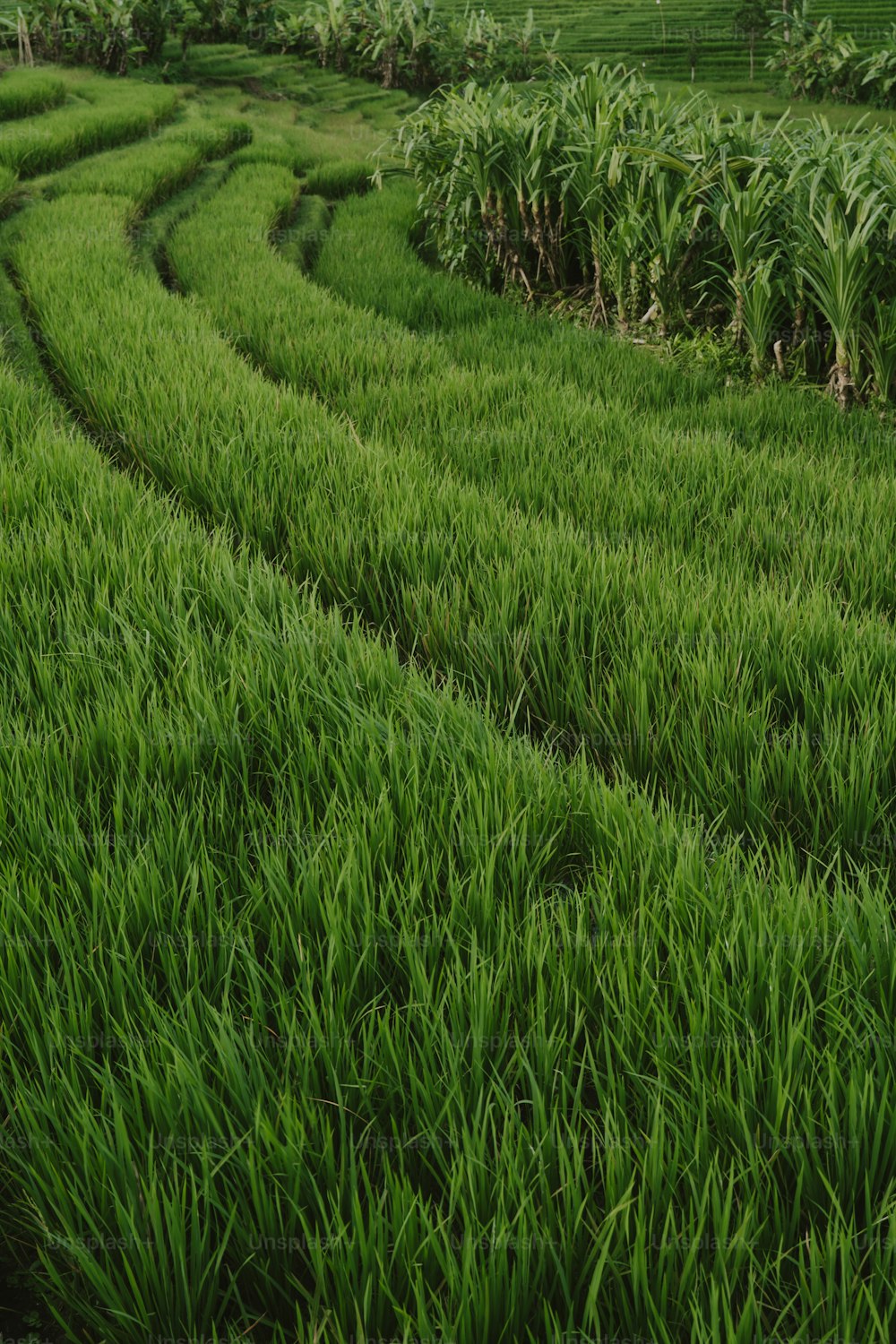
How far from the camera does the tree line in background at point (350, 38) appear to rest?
15.4 m

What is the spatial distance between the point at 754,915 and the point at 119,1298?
2.48 ft

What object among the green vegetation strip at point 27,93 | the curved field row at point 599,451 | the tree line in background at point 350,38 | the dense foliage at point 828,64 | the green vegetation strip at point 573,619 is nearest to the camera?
the green vegetation strip at point 573,619

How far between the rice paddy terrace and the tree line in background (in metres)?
15.6

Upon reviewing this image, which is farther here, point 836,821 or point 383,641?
point 383,641

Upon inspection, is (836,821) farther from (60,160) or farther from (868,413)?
(60,160)

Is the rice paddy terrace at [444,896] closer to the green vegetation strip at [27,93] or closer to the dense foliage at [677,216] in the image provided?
the dense foliage at [677,216]

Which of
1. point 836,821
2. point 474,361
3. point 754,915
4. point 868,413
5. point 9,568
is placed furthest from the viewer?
point 474,361

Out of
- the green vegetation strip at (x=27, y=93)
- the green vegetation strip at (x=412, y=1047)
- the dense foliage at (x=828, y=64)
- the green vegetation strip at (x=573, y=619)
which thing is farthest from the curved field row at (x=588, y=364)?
the dense foliage at (x=828, y=64)

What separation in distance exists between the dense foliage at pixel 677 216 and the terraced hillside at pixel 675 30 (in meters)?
14.6

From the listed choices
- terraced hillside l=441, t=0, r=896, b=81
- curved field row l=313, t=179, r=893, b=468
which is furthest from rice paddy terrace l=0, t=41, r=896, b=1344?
terraced hillside l=441, t=0, r=896, b=81

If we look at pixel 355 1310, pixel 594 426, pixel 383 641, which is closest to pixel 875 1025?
pixel 355 1310

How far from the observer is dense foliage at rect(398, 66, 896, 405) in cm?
401

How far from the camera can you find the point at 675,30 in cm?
1995

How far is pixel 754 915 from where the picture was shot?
1175mm
